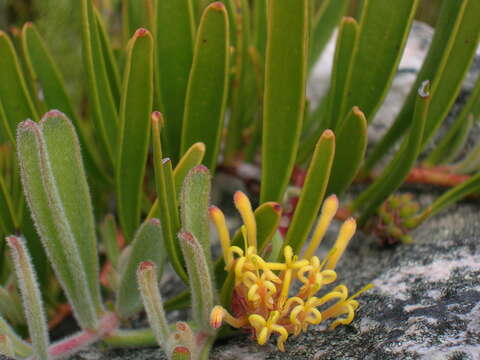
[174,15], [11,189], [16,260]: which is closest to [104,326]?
[16,260]

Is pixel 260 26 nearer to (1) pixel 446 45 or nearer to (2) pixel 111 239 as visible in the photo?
(1) pixel 446 45

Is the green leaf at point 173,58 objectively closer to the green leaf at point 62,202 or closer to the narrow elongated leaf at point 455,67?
the green leaf at point 62,202

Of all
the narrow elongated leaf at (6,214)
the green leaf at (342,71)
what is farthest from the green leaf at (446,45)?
the narrow elongated leaf at (6,214)

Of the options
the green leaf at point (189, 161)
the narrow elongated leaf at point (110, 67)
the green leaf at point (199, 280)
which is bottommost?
the green leaf at point (199, 280)

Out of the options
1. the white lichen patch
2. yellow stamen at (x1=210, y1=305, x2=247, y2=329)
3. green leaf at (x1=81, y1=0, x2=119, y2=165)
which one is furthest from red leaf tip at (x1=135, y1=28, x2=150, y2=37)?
the white lichen patch

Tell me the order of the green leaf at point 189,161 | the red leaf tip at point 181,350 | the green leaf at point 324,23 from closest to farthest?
1. the red leaf tip at point 181,350
2. the green leaf at point 189,161
3. the green leaf at point 324,23

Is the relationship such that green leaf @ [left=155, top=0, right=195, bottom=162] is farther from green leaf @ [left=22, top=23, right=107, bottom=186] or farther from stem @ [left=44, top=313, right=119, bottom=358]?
stem @ [left=44, top=313, right=119, bottom=358]
